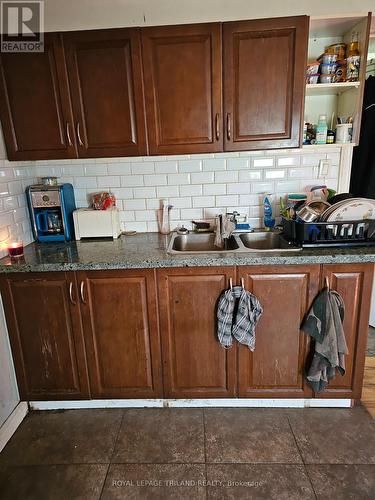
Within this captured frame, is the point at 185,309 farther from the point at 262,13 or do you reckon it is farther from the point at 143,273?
the point at 262,13

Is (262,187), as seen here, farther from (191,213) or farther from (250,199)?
(191,213)

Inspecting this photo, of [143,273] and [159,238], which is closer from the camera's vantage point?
[143,273]

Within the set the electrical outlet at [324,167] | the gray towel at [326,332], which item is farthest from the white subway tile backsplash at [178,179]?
the gray towel at [326,332]

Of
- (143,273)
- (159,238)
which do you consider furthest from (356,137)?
(143,273)

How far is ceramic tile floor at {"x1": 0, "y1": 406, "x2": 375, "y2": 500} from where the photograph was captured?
4.81 ft

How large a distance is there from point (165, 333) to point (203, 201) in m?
0.94

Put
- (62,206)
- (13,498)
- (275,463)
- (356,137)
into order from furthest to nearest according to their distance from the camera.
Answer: (62,206) < (356,137) < (275,463) < (13,498)

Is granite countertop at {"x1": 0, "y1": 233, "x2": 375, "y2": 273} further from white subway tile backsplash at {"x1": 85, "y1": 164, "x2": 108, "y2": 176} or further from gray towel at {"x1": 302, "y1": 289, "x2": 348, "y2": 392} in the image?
white subway tile backsplash at {"x1": 85, "y1": 164, "x2": 108, "y2": 176}

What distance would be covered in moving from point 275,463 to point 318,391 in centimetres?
46

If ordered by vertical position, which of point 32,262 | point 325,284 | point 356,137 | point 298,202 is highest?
point 356,137

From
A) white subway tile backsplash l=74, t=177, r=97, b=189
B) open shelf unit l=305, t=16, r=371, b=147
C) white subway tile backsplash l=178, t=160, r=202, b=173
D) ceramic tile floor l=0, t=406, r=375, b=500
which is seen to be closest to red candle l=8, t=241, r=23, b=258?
white subway tile backsplash l=74, t=177, r=97, b=189

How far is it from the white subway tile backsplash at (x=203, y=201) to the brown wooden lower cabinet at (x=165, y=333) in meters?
0.70

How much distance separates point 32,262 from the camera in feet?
5.66

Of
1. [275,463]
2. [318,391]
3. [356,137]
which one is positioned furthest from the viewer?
[356,137]
